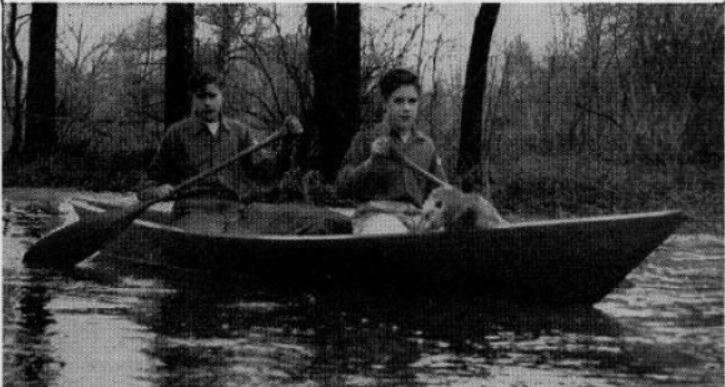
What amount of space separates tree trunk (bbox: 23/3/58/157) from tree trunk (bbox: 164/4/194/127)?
3.21 ft

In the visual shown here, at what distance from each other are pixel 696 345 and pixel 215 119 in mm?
3392

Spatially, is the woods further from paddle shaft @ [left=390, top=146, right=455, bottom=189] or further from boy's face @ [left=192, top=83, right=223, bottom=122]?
paddle shaft @ [left=390, top=146, right=455, bottom=189]

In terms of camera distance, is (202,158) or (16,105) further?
(16,105)

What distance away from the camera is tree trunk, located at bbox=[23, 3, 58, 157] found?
1241cm

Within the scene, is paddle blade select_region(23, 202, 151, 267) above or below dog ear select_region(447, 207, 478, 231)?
below

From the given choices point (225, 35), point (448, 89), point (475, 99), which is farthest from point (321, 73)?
point (225, 35)

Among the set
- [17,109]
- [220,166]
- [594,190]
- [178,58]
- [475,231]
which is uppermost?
[178,58]

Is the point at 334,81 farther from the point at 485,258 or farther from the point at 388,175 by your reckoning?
the point at 485,258

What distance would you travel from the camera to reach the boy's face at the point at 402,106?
7.18 m

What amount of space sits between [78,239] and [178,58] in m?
2.99

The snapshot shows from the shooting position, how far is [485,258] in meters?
6.74

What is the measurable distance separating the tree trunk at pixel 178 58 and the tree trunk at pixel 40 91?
0.98 meters

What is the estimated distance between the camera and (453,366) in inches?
229

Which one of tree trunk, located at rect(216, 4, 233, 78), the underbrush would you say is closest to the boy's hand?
the underbrush
